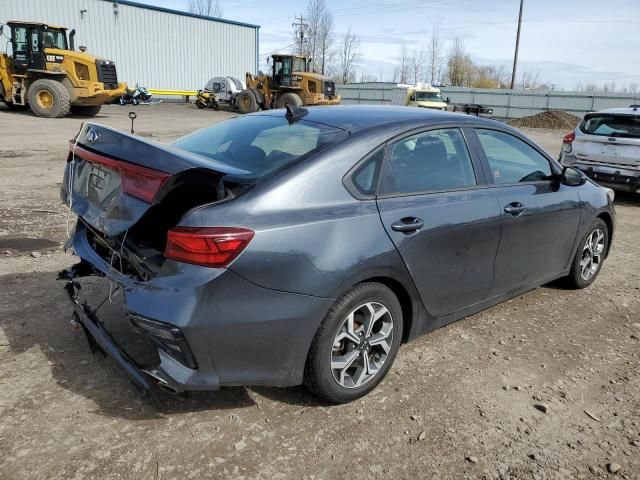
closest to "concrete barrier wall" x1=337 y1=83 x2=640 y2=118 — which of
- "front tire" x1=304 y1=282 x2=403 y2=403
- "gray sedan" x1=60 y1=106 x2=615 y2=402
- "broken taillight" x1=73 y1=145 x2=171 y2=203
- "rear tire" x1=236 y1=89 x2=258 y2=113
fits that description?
"rear tire" x1=236 y1=89 x2=258 y2=113

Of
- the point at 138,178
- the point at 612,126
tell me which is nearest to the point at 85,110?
the point at 612,126

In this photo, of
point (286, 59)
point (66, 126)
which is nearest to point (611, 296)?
point (66, 126)

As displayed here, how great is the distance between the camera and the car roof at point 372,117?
3.15 m

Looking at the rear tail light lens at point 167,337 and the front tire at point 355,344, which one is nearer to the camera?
the rear tail light lens at point 167,337

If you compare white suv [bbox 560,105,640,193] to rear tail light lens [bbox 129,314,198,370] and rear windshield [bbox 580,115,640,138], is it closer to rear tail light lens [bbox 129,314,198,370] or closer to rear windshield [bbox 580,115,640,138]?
rear windshield [bbox 580,115,640,138]

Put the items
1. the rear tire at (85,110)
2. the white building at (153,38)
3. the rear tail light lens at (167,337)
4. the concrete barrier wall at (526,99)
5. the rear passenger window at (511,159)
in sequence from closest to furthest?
the rear tail light lens at (167,337), the rear passenger window at (511,159), the rear tire at (85,110), the white building at (153,38), the concrete barrier wall at (526,99)

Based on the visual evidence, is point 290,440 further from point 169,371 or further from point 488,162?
point 488,162

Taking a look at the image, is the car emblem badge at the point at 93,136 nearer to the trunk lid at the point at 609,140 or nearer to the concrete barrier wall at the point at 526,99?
the trunk lid at the point at 609,140

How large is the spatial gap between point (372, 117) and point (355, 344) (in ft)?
4.56

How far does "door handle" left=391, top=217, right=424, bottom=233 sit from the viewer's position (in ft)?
9.56

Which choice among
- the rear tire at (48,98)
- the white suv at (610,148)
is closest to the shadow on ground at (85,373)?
the white suv at (610,148)

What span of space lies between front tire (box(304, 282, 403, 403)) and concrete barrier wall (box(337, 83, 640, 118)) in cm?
3355

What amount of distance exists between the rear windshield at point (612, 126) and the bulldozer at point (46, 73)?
17.7 m

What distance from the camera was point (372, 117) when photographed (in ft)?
10.7
